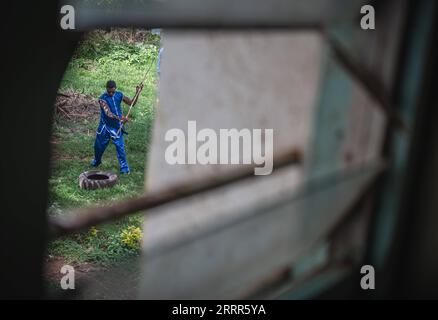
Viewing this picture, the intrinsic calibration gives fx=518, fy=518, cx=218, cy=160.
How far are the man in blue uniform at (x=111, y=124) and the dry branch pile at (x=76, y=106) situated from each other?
104 cm

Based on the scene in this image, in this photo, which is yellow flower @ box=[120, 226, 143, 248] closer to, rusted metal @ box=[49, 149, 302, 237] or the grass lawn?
the grass lawn

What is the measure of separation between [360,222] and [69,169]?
4.21 metres

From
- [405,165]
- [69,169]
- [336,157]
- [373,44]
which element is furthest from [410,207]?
[69,169]

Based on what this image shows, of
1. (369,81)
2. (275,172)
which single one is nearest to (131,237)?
(275,172)

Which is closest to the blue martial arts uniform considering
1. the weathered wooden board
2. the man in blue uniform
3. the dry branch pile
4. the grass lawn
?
the man in blue uniform

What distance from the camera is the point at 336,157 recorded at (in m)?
1.06

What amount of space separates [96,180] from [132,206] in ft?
12.9

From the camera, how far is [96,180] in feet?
15.2

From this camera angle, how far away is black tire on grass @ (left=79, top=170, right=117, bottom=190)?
459cm

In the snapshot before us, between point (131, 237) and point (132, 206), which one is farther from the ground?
point (132, 206)

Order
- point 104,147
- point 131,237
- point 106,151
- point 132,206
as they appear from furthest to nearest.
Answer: point 106,151 < point 104,147 < point 131,237 < point 132,206

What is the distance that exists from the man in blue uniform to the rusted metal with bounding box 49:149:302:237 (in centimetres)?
352

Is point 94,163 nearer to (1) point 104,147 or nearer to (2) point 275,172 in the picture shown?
(1) point 104,147

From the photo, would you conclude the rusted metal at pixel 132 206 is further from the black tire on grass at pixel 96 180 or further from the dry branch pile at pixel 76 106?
the dry branch pile at pixel 76 106
